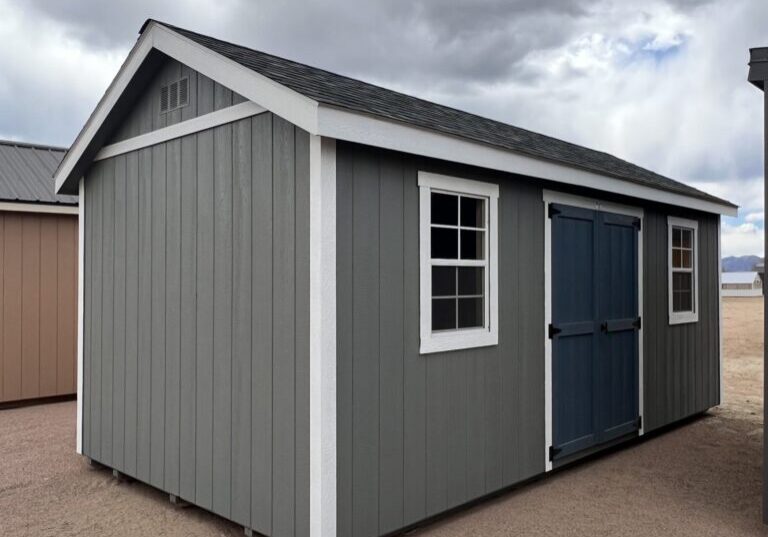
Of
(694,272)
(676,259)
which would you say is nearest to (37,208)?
(676,259)

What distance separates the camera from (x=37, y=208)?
25.7ft

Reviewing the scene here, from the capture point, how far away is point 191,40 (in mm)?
4027

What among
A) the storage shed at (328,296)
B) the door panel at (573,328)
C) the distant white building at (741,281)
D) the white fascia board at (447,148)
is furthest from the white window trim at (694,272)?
the distant white building at (741,281)

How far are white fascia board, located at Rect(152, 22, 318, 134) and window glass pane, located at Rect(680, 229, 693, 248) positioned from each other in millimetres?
5194

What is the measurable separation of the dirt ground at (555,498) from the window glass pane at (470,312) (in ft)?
4.04

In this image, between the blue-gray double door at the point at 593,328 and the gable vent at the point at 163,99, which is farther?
the blue-gray double door at the point at 593,328

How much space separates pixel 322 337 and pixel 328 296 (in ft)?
0.70

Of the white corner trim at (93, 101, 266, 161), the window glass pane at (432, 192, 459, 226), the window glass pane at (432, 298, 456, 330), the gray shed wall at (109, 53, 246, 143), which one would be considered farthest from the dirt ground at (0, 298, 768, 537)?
the gray shed wall at (109, 53, 246, 143)

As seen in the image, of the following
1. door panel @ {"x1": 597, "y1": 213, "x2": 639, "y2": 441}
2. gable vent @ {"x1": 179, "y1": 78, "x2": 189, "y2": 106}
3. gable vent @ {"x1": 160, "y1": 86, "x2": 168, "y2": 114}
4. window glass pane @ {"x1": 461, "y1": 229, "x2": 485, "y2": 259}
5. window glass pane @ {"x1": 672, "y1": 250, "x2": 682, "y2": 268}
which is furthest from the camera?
window glass pane @ {"x1": 672, "y1": 250, "x2": 682, "y2": 268}

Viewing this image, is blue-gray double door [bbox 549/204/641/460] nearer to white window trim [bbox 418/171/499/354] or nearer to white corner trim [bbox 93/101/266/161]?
white window trim [bbox 418/171/499/354]

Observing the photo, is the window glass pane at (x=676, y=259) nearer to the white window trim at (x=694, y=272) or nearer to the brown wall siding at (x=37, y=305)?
the white window trim at (x=694, y=272)

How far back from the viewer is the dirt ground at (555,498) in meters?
3.98

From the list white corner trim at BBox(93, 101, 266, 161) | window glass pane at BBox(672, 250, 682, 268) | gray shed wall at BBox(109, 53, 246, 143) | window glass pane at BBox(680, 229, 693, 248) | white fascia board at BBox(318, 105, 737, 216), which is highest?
gray shed wall at BBox(109, 53, 246, 143)

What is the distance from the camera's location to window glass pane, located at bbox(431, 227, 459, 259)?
402cm
